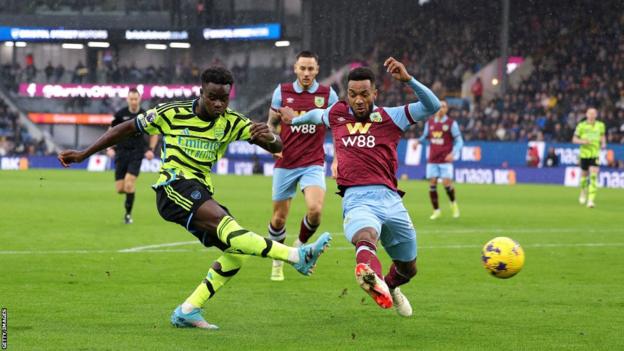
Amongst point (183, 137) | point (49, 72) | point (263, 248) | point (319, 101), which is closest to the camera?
point (263, 248)

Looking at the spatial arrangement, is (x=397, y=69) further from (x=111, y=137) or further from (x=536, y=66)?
(x=536, y=66)

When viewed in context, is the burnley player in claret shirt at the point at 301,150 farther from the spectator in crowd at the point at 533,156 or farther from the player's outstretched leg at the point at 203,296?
the spectator in crowd at the point at 533,156

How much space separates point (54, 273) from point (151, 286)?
1574mm

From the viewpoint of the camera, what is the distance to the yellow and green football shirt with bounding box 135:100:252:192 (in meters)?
8.73

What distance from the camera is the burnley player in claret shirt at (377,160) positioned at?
8.98 m

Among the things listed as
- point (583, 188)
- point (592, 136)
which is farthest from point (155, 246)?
point (583, 188)

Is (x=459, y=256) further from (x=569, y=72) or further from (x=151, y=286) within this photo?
(x=569, y=72)

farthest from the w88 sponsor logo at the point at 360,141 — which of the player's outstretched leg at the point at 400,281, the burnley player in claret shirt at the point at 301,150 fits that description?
the burnley player in claret shirt at the point at 301,150

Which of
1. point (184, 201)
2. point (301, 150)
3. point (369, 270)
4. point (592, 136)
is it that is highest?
point (301, 150)

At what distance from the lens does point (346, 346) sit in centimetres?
796

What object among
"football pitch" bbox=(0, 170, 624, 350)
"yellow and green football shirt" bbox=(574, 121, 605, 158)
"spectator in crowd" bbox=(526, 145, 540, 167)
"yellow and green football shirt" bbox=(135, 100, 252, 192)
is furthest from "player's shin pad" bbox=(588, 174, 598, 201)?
"yellow and green football shirt" bbox=(135, 100, 252, 192)

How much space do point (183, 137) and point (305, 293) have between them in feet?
9.53

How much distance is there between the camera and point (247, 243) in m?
8.30

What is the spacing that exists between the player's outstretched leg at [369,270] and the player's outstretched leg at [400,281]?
0.91 m
